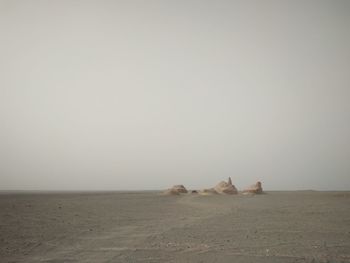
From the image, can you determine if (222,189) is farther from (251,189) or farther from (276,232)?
(276,232)

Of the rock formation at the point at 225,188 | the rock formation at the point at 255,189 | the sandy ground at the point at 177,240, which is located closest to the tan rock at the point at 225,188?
the rock formation at the point at 225,188

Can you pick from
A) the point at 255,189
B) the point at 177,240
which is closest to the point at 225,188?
the point at 255,189

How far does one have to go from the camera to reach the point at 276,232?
1501 cm

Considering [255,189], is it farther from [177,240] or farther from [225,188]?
[177,240]

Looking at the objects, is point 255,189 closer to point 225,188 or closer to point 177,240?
point 225,188

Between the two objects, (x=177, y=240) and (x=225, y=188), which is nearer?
(x=177, y=240)

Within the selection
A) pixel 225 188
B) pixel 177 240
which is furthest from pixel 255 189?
pixel 177 240

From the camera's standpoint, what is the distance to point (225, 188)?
5647cm

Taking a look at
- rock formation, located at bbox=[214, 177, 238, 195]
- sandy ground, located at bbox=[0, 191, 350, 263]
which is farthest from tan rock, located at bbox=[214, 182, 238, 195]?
sandy ground, located at bbox=[0, 191, 350, 263]

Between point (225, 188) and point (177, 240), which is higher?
point (225, 188)

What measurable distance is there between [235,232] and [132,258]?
6030mm

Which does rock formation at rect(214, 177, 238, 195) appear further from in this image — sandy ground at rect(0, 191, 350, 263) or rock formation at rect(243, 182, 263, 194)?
sandy ground at rect(0, 191, 350, 263)

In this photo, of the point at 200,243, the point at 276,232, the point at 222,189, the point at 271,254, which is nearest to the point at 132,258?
the point at 200,243

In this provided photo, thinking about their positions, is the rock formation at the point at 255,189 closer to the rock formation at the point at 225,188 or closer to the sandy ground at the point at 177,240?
the rock formation at the point at 225,188
